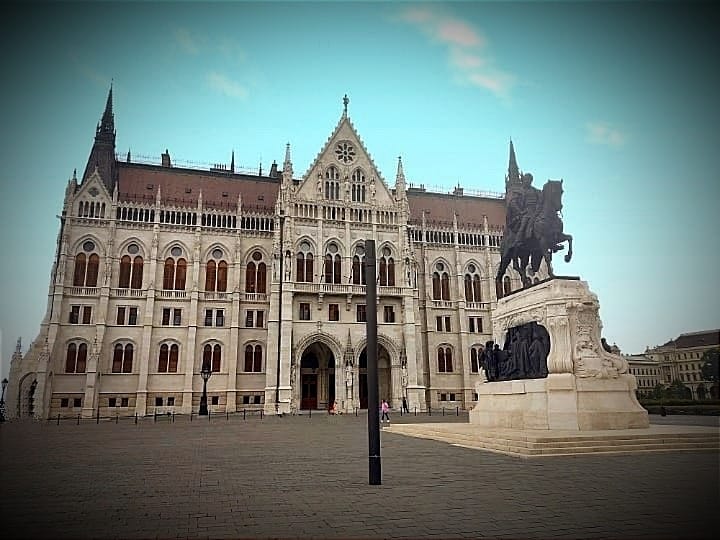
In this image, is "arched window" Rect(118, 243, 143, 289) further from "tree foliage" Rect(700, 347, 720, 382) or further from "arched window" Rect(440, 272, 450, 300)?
"tree foliage" Rect(700, 347, 720, 382)

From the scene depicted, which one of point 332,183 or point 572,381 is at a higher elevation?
point 332,183

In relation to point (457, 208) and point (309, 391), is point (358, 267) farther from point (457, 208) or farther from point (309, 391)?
point (457, 208)

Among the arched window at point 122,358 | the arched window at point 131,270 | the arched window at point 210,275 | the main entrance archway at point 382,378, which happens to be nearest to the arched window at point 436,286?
the main entrance archway at point 382,378

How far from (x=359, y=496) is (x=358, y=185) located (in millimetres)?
45492

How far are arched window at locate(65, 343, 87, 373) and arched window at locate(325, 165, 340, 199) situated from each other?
2596 cm

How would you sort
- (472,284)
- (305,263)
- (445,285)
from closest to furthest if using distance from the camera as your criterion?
1. (305,263)
2. (445,285)
3. (472,284)

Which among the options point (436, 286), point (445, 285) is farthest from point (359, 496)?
point (445, 285)

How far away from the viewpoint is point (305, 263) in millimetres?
48125

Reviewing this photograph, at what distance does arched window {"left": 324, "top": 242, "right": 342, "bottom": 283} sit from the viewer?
48.6 m

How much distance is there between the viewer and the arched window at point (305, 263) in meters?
47.9

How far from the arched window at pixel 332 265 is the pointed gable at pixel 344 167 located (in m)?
5.27

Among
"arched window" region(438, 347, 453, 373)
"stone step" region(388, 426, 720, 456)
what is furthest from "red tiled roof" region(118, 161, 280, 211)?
"stone step" region(388, 426, 720, 456)

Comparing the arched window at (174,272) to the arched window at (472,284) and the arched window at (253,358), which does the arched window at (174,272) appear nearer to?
the arched window at (253,358)

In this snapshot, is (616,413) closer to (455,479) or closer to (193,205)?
(455,479)
